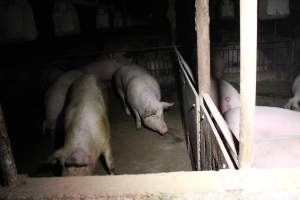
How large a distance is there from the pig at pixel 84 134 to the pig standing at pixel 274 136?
180cm

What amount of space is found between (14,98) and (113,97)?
248 centimetres

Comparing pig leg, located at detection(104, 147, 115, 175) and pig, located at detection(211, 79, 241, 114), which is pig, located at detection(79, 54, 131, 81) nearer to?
pig, located at detection(211, 79, 241, 114)

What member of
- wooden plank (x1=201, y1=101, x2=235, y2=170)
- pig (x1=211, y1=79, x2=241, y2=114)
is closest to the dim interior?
pig (x1=211, y1=79, x2=241, y2=114)

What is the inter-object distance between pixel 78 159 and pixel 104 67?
4.69m

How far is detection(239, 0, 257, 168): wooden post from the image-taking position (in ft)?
5.45

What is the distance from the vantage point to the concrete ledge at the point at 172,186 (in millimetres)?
1755

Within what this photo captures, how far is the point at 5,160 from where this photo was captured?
1.90 metres

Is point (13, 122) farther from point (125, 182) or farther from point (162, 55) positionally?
point (125, 182)

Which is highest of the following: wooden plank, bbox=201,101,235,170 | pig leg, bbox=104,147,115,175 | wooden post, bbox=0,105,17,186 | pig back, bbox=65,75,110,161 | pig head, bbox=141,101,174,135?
wooden post, bbox=0,105,17,186

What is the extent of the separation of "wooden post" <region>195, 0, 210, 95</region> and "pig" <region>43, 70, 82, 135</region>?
3.54 meters

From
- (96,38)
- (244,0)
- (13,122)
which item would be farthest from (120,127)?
(96,38)

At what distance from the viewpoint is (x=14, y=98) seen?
8297 mm

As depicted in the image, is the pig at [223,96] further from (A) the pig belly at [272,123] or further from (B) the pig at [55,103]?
(B) the pig at [55,103]

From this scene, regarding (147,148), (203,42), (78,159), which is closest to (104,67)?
(147,148)
